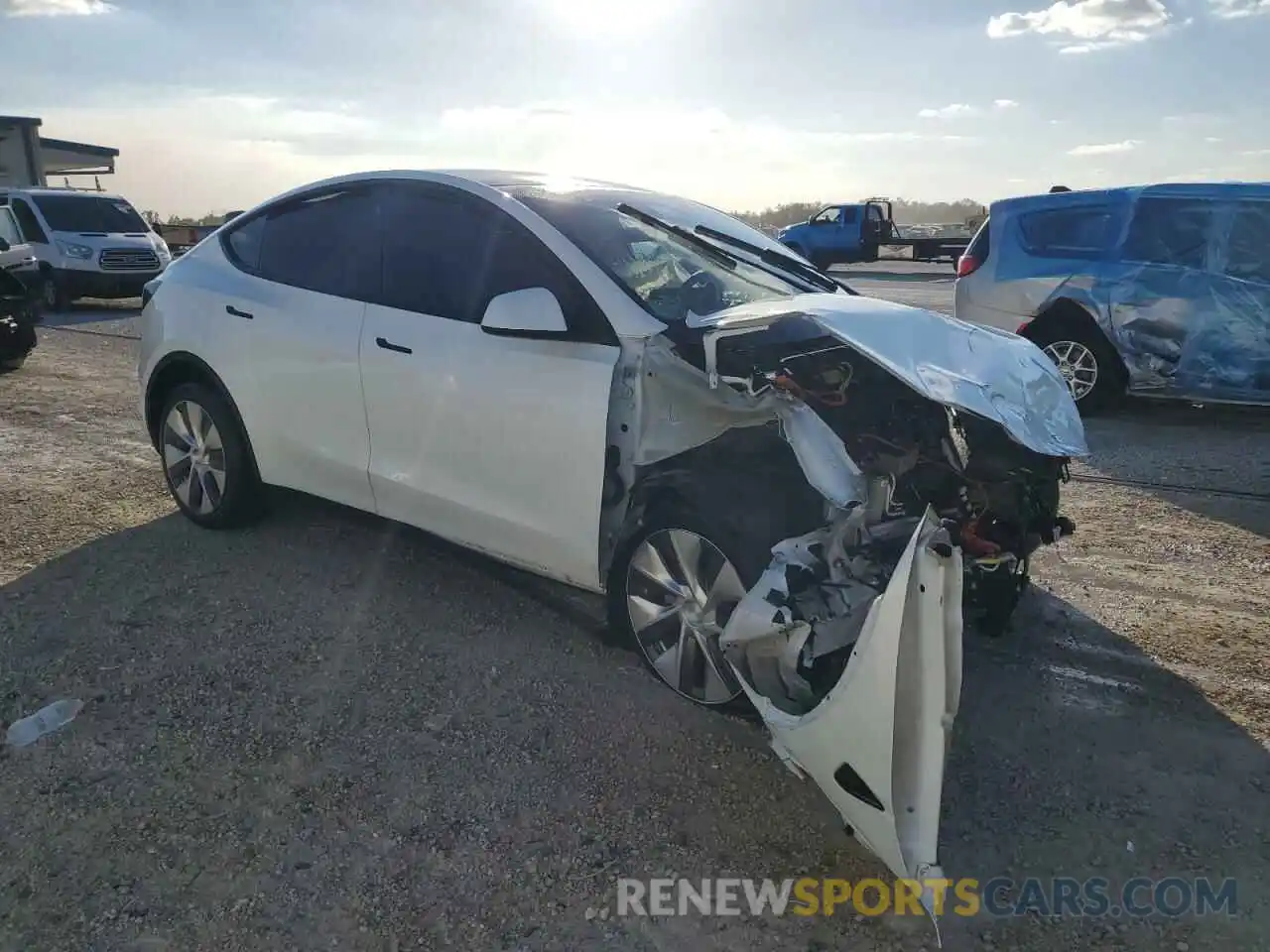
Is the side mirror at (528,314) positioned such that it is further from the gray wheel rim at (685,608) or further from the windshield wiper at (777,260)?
the windshield wiper at (777,260)

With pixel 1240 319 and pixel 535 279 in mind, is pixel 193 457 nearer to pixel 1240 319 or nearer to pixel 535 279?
pixel 535 279

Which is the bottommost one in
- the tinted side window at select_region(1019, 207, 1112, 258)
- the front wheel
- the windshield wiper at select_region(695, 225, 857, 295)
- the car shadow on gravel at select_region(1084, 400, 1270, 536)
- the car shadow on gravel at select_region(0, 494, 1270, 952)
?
the car shadow on gravel at select_region(0, 494, 1270, 952)

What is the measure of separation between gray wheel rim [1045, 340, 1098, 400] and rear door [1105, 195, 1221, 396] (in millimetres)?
259

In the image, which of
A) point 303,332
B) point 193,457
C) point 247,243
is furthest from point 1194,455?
point 193,457

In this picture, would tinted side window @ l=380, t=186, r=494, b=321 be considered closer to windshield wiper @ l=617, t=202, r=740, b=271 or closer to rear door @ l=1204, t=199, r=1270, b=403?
windshield wiper @ l=617, t=202, r=740, b=271

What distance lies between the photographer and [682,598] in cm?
331

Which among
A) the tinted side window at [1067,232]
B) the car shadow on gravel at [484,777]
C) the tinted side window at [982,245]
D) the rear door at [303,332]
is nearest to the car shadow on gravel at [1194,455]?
the tinted side window at [1067,232]

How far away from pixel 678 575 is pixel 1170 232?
20.3 ft

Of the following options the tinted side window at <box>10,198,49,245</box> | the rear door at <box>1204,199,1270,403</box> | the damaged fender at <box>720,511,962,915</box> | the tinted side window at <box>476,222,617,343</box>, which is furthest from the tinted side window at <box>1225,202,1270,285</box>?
the tinted side window at <box>10,198,49,245</box>

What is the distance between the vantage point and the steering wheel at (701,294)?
144 inches

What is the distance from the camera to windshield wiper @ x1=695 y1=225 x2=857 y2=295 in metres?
4.42

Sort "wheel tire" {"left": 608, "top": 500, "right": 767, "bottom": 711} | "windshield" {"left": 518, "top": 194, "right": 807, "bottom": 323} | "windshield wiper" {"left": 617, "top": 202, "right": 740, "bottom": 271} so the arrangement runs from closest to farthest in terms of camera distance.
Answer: "wheel tire" {"left": 608, "top": 500, "right": 767, "bottom": 711} → "windshield" {"left": 518, "top": 194, "right": 807, "bottom": 323} → "windshield wiper" {"left": 617, "top": 202, "right": 740, "bottom": 271}

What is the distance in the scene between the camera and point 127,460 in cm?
637

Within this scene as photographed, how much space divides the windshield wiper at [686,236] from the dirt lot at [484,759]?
5.20 feet
